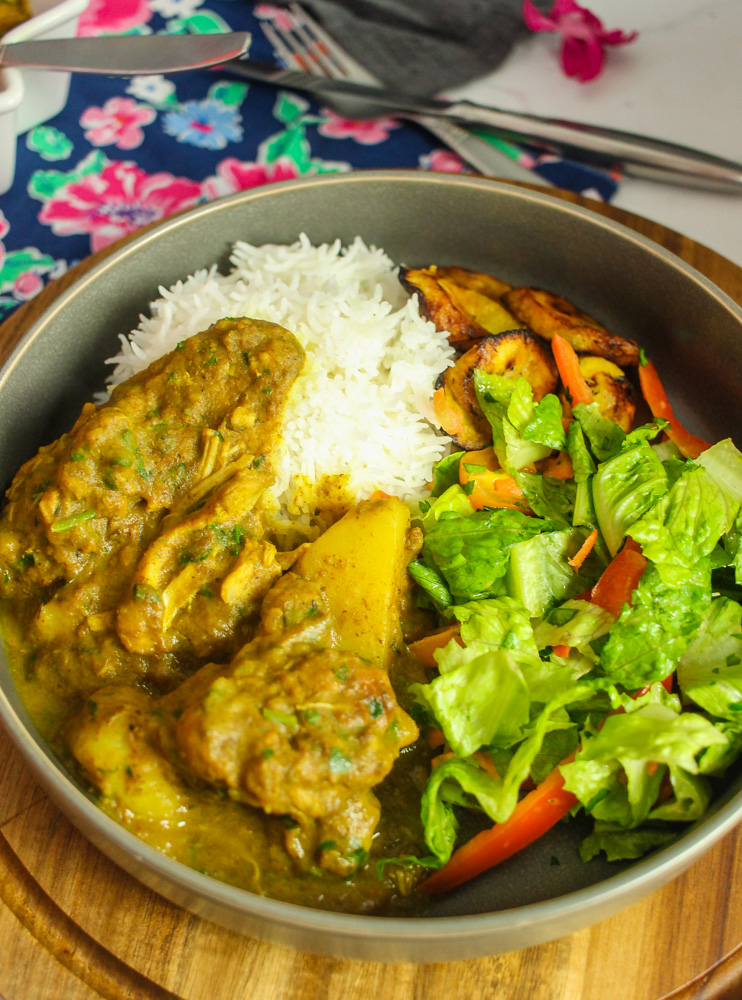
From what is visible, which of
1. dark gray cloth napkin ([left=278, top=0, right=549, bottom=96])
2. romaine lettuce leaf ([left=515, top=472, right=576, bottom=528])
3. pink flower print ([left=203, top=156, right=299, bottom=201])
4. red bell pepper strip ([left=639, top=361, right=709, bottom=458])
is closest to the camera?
romaine lettuce leaf ([left=515, top=472, right=576, bottom=528])

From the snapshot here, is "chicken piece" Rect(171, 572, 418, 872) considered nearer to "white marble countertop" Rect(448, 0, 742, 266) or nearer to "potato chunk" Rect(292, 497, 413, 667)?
"potato chunk" Rect(292, 497, 413, 667)

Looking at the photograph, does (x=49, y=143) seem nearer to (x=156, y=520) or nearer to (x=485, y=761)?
(x=156, y=520)

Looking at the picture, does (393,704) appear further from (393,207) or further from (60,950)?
(393,207)

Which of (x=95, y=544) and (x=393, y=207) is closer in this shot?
(x=95, y=544)

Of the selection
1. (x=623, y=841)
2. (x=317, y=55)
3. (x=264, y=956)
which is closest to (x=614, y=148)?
(x=317, y=55)

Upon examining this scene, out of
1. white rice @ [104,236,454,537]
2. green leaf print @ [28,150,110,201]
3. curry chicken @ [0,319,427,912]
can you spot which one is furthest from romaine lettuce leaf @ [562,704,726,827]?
green leaf print @ [28,150,110,201]

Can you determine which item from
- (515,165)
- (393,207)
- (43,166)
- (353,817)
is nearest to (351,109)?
(515,165)
